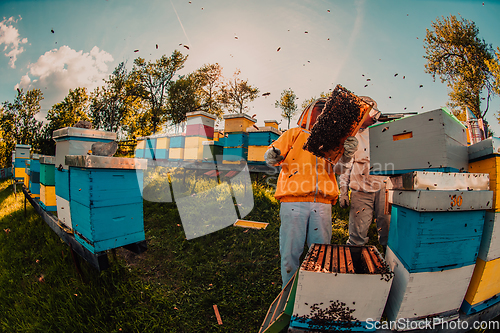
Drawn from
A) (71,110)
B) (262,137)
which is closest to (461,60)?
(262,137)

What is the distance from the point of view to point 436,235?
3.74 ft

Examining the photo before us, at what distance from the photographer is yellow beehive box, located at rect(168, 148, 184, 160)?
22.2 ft

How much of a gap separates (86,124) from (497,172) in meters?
4.50

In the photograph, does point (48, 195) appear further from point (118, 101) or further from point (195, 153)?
point (118, 101)

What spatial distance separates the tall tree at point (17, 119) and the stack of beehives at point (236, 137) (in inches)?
662

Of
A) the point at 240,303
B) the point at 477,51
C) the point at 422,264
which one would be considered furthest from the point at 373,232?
the point at 477,51

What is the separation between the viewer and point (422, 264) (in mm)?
1129

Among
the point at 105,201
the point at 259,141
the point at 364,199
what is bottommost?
the point at 364,199

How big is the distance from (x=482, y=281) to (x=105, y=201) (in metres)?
2.85

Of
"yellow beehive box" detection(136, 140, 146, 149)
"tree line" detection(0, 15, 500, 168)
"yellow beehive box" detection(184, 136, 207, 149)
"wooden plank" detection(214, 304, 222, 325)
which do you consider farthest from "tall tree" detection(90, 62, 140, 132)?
"wooden plank" detection(214, 304, 222, 325)

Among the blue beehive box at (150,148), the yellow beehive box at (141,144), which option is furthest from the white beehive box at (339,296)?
the yellow beehive box at (141,144)

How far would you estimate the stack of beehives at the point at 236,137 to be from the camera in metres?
5.70

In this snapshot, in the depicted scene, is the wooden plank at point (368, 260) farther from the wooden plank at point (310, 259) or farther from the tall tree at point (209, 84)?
the tall tree at point (209, 84)

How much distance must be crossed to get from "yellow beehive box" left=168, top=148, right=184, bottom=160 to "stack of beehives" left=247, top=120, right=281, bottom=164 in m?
2.54
